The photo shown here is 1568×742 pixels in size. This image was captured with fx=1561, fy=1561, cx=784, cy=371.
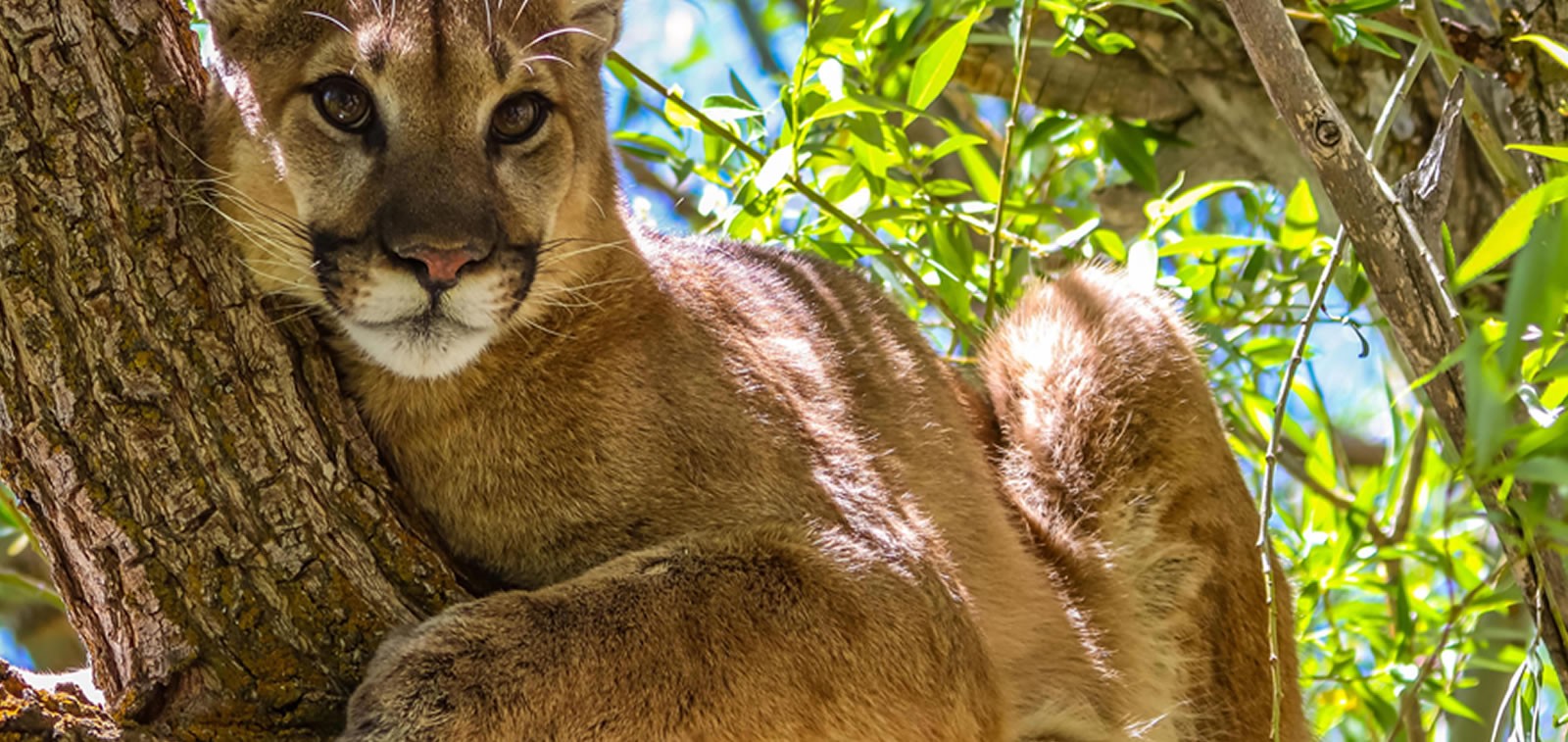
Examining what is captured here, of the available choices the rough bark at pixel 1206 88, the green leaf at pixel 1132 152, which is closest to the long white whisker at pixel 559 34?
the rough bark at pixel 1206 88

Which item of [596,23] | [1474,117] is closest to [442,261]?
[596,23]

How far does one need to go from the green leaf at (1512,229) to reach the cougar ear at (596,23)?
7.93 feet

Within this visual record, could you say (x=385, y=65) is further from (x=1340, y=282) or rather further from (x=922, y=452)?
(x=1340, y=282)

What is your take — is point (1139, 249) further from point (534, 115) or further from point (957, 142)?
point (534, 115)

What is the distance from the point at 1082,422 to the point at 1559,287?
3.19m

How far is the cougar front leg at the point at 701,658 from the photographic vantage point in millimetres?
3357

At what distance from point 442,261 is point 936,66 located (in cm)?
176

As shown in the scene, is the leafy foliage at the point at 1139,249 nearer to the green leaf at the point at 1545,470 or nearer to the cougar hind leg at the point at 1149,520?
the cougar hind leg at the point at 1149,520

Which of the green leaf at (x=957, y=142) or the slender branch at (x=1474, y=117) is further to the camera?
the green leaf at (x=957, y=142)

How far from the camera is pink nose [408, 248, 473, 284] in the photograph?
341cm

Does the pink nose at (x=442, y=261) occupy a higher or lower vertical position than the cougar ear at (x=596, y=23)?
lower

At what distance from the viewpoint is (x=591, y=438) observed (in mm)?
3910

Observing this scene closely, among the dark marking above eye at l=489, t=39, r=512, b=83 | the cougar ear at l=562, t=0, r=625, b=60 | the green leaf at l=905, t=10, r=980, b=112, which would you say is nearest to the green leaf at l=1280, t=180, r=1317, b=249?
the green leaf at l=905, t=10, r=980, b=112

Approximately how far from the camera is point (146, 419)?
10.5 feet
